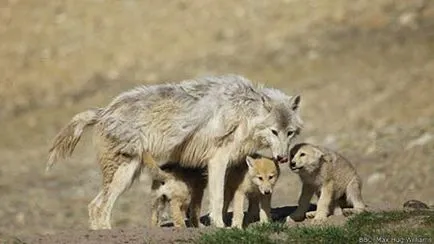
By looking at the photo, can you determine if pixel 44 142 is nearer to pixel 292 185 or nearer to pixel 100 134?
pixel 292 185

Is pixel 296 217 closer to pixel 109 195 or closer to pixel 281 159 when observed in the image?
pixel 281 159

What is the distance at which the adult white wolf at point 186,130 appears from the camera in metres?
14.9

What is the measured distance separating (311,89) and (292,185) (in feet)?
17.9

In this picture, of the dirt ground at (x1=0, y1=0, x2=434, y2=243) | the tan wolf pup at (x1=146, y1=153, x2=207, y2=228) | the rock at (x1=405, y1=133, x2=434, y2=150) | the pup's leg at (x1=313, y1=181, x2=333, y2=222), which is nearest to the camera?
the tan wolf pup at (x1=146, y1=153, x2=207, y2=228)

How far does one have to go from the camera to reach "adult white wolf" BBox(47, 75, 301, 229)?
1488cm

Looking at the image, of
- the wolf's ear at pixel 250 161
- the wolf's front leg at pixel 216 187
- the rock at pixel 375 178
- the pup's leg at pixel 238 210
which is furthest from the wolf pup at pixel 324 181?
the rock at pixel 375 178

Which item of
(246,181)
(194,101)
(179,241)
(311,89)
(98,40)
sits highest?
(98,40)

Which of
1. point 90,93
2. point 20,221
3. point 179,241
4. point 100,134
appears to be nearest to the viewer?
point 179,241

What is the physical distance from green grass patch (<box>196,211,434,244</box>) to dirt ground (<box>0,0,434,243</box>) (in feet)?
24.5

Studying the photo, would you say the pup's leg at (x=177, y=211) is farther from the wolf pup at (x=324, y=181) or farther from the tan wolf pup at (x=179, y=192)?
the wolf pup at (x=324, y=181)

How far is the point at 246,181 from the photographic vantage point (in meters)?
15.1

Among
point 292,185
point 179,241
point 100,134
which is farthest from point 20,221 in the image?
point 179,241

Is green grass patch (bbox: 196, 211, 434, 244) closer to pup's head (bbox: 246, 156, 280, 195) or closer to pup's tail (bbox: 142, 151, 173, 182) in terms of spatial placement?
pup's head (bbox: 246, 156, 280, 195)

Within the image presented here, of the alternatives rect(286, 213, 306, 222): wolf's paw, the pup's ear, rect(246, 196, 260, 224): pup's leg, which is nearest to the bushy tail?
rect(246, 196, 260, 224): pup's leg
